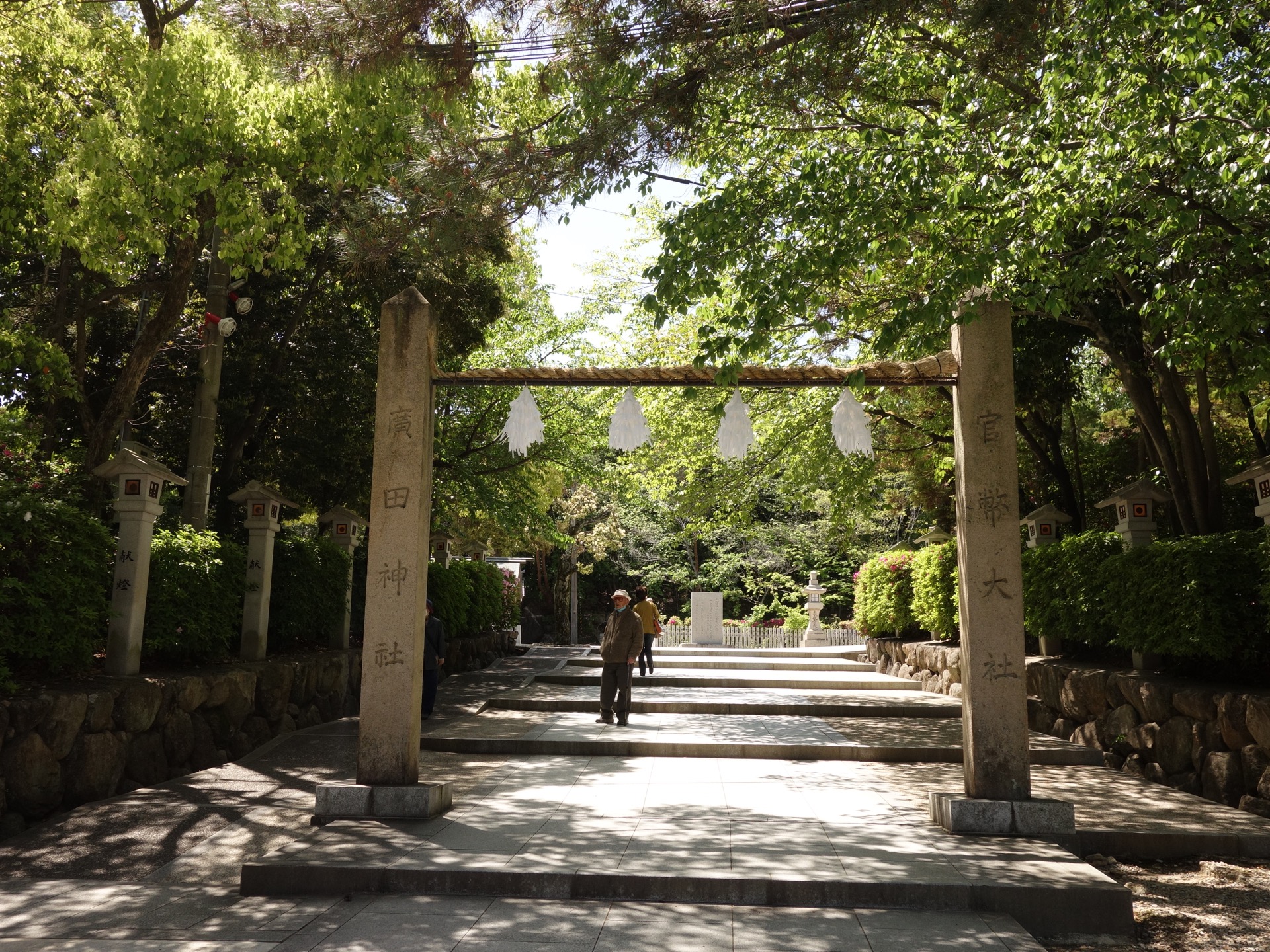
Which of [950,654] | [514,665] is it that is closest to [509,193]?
[950,654]

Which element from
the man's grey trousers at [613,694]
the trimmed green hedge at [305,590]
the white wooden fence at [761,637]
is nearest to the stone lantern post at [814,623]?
the white wooden fence at [761,637]

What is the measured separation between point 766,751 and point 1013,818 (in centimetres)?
383

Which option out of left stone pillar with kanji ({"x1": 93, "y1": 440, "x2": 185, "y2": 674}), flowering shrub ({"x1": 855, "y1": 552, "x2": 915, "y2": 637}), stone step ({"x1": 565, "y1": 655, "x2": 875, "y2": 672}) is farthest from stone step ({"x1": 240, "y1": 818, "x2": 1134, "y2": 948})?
stone step ({"x1": 565, "y1": 655, "x2": 875, "y2": 672})

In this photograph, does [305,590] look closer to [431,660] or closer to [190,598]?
[431,660]

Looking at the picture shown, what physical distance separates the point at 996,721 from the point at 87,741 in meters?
7.14

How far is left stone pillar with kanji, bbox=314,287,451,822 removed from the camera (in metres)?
6.53

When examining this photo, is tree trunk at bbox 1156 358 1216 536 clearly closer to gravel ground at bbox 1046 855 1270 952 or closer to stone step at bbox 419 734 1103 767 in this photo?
stone step at bbox 419 734 1103 767

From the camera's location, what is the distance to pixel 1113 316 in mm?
10867

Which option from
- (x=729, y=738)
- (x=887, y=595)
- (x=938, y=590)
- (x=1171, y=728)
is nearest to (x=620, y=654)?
(x=729, y=738)

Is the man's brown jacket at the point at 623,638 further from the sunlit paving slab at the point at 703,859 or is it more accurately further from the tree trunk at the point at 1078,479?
the tree trunk at the point at 1078,479

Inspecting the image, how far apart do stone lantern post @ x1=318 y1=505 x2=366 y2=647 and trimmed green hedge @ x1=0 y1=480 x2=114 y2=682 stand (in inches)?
223

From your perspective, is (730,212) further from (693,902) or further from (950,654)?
(950,654)

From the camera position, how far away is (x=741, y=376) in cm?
709

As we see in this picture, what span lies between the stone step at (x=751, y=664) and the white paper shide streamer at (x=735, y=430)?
479 inches
